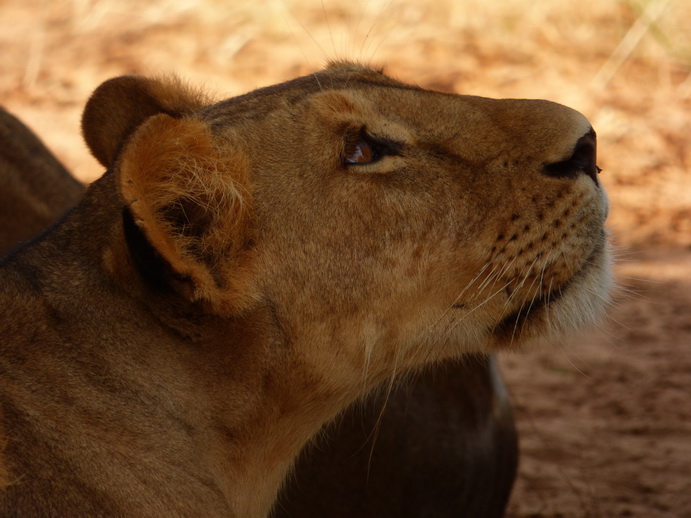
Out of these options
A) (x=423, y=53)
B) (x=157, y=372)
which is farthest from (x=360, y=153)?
(x=423, y=53)

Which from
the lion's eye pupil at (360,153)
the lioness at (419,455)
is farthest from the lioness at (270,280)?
the lioness at (419,455)

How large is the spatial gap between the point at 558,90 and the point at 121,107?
5143 millimetres

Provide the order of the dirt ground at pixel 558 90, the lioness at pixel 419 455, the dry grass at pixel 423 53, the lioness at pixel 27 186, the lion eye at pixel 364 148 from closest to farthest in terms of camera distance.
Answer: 1. the lion eye at pixel 364 148
2. the lioness at pixel 419 455
3. the lioness at pixel 27 186
4. the dirt ground at pixel 558 90
5. the dry grass at pixel 423 53

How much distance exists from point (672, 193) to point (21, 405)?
5.26 meters

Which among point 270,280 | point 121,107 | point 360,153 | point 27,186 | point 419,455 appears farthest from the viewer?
point 27,186

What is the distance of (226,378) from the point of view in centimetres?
246

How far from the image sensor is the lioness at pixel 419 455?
330 centimetres

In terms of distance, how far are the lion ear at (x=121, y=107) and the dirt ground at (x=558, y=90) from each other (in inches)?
83.0

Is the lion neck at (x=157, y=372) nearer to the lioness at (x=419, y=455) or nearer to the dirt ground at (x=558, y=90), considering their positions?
the lioness at (x=419, y=455)

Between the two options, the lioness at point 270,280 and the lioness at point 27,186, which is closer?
the lioness at point 270,280

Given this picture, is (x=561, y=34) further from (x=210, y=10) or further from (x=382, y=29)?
(x=210, y=10)

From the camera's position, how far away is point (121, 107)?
304cm

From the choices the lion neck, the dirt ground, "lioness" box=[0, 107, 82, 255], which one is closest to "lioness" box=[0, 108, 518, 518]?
"lioness" box=[0, 107, 82, 255]

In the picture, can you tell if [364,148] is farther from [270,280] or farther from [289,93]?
[270,280]
